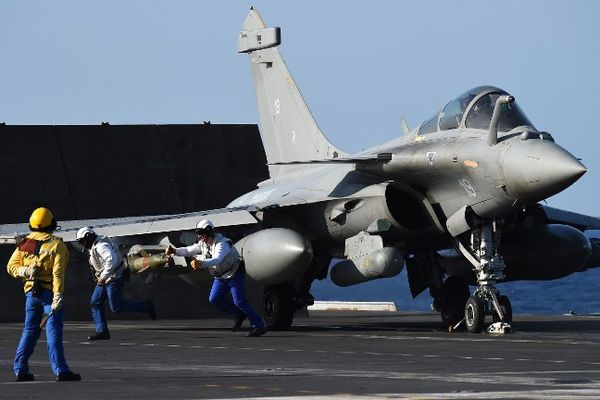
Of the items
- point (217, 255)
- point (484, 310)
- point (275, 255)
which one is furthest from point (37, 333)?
point (484, 310)

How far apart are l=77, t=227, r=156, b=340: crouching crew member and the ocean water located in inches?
1683

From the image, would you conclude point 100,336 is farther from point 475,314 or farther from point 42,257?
point 42,257

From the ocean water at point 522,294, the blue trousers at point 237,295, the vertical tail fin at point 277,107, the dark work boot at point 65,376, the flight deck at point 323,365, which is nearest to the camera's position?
the flight deck at point 323,365

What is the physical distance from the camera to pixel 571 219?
82.8ft

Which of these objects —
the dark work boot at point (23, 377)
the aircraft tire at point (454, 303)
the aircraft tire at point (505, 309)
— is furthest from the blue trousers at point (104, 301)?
the dark work boot at point (23, 377)

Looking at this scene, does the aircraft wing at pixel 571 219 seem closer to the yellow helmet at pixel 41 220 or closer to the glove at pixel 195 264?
the glove at pixel 195 264

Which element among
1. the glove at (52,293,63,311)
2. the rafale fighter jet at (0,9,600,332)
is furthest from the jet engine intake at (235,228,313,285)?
the glove at (52,293,63,311)

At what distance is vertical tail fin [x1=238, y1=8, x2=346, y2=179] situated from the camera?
87.8 feet

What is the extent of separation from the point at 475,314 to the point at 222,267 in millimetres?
3725

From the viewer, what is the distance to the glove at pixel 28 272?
1313cm

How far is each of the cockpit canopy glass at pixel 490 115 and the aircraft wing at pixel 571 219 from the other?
357 centimetres

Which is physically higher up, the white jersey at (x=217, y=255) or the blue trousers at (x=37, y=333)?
the blue trousers at (x=37, y=333)

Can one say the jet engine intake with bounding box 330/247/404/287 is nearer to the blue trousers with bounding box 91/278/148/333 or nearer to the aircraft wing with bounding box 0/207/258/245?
the aircraft wing with bounding box 0/207/258/245

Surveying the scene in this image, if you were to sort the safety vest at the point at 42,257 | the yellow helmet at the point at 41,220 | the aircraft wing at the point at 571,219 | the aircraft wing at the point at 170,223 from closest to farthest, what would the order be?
1. the safety vest at the point at 42,257
2. the yellow helmet at the point at 41,220
3. the aircraft wing at the point at 170,223
4. the aircraft wing at the point at 571,219
